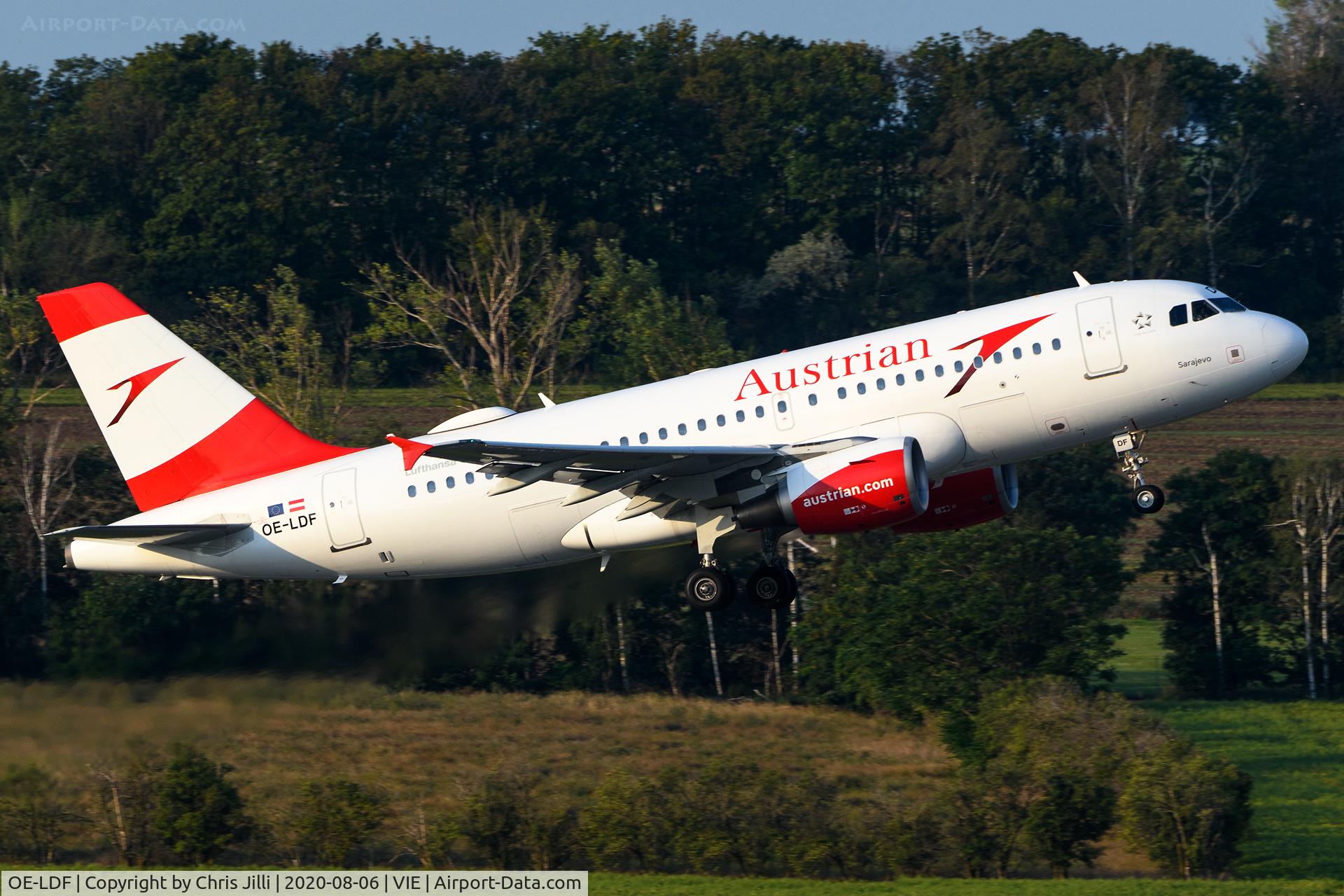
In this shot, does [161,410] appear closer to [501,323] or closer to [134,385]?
[134,385]

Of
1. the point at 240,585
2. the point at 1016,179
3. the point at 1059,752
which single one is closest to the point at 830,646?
the point at 1059,752

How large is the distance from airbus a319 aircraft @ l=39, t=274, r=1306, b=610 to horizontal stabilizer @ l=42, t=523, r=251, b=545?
0.05m

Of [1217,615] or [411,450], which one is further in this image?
[1217,615]

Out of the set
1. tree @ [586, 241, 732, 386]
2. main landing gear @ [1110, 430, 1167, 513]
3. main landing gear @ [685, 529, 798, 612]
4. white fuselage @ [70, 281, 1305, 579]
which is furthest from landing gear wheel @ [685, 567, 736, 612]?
tree @ [586, 241, 732, 386]

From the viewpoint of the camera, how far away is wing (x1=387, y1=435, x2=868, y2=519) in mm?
31328

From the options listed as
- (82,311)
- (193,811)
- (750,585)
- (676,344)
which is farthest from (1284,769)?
(82,311)

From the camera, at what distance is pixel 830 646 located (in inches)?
2648

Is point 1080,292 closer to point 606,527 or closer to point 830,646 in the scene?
point 606,527

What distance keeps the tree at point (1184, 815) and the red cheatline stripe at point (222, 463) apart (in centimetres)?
2483

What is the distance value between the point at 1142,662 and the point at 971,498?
150ft

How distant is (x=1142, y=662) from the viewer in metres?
78.8

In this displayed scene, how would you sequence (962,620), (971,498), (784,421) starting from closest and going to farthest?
(784,421), (971,498), (962,620)

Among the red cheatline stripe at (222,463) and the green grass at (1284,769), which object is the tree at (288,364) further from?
the green grass at (1284,769)

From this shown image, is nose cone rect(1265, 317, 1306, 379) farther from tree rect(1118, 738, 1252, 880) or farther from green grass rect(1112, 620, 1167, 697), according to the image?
green grass rect(1112, 620, 1167, 697)
